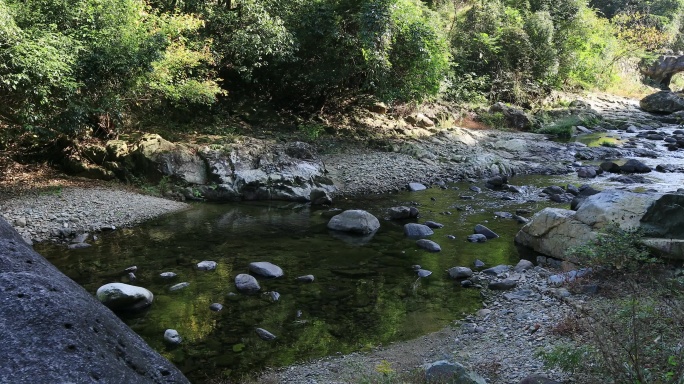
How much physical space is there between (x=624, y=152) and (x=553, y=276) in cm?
1601

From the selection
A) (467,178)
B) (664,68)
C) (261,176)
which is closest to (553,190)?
(467,178)

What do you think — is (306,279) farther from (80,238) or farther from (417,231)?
(80,238)

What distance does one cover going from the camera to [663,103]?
1298 inches

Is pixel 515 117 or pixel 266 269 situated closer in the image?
pixel 266 269

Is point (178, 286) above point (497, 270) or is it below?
below

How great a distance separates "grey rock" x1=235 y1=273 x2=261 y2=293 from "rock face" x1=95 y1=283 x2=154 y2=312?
1.41m

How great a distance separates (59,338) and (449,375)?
344cm

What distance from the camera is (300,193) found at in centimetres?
1540

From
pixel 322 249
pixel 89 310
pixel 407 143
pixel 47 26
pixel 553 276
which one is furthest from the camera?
pixel 407 143

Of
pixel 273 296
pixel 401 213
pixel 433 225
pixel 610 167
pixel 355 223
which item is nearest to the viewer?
pixel 273 296

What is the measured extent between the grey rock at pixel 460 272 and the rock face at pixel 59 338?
619 cm

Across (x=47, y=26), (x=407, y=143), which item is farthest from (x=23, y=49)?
(x=407, y=143)

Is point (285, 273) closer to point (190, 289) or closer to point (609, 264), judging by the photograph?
point (190, 289)

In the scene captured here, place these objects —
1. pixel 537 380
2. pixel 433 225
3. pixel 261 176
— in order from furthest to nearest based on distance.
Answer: pixel 261 176 → pixel 433 225 → pixel 537 380
